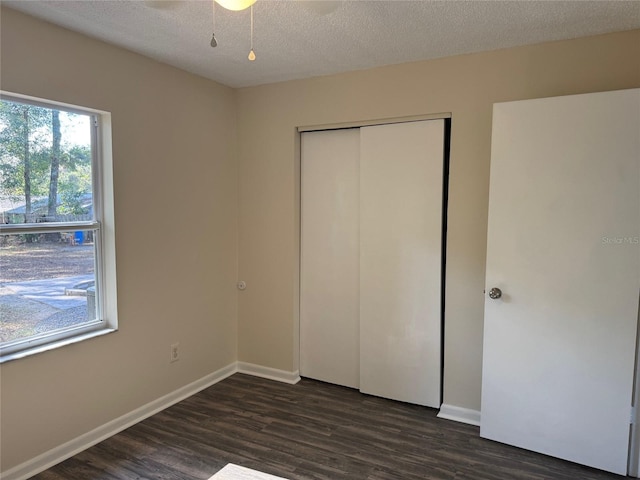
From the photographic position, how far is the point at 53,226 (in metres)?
2.43

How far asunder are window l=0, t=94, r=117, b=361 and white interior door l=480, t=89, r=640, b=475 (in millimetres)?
2394

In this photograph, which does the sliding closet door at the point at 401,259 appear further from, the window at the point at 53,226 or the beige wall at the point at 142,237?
the window at the point at 53,226

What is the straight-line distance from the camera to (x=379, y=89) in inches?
121

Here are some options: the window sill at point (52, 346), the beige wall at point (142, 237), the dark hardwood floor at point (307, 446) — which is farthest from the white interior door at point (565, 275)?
the window sill at point (52, 346)

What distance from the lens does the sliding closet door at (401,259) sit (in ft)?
9.80

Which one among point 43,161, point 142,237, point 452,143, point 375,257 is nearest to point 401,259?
point 375,257

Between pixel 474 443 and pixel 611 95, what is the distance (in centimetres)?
211

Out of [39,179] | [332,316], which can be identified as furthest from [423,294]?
[39,179]

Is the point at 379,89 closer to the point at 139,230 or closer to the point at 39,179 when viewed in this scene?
the point at 139,230

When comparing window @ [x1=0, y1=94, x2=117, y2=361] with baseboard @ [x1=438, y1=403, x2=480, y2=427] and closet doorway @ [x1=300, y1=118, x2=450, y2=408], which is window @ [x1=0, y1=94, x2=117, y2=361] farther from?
baseboard @ [x1=438, y1=403, x2=480, y2=427]

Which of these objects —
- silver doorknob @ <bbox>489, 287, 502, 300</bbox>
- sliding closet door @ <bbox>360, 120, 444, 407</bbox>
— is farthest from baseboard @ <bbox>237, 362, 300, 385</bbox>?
silver doorknob @ <bbox>489, 287, 502, 300</bbox>

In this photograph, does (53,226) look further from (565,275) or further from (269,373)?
(565,275)

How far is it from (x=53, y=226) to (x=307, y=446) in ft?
6.39

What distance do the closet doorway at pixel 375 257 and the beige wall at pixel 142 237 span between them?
714 millimetres
